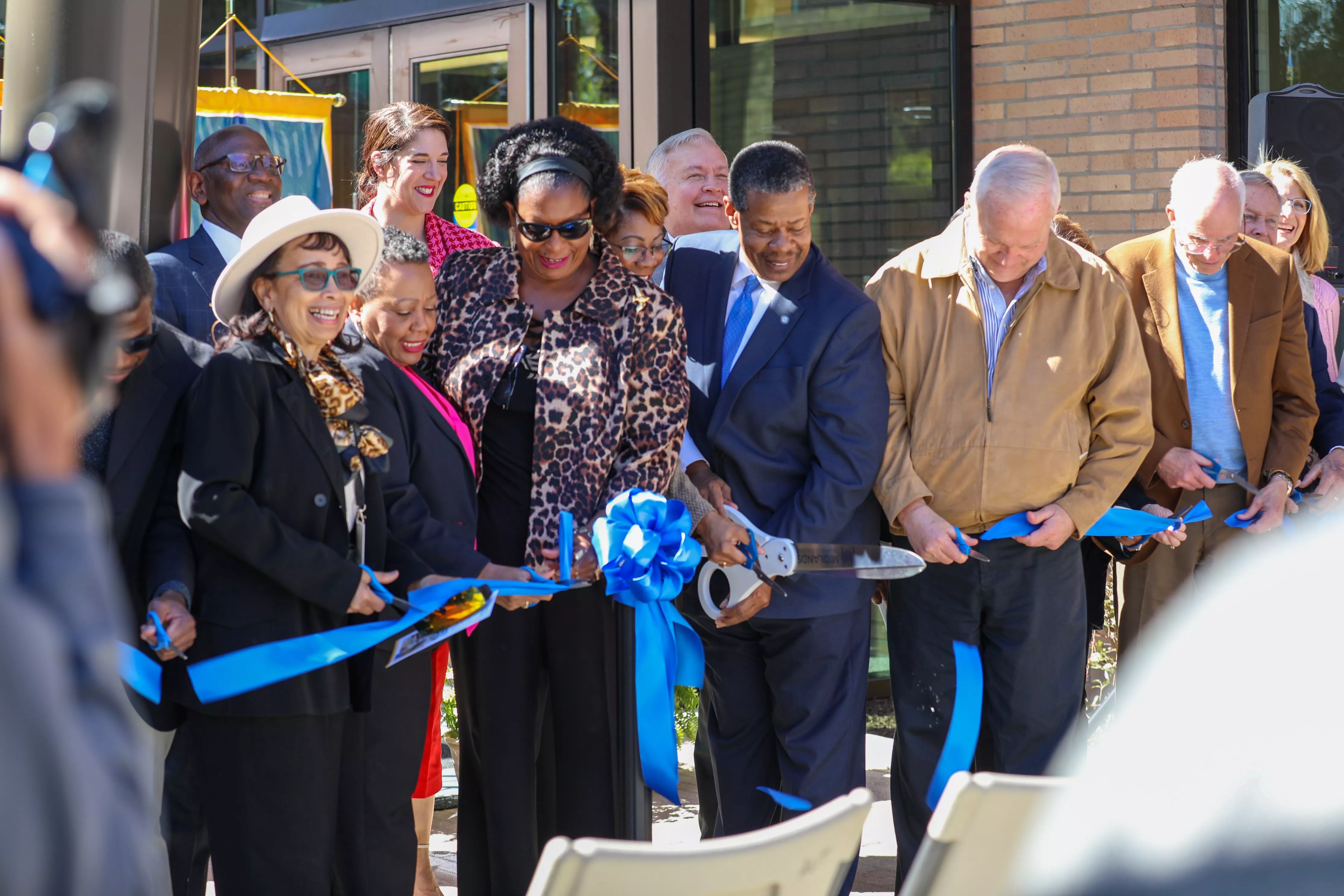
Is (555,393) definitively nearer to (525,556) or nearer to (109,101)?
(525,556)

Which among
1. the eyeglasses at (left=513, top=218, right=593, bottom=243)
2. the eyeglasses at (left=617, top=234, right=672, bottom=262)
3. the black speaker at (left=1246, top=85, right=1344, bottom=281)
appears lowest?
the eyeglasses at (left=513, top=218, right=593, bottom=243)

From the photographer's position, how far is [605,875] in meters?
1.78

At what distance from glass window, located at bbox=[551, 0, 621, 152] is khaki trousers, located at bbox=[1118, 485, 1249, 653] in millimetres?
3009

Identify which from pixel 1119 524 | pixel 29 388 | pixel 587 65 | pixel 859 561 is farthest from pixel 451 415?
pixel 587 65

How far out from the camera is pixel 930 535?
380 centimetres

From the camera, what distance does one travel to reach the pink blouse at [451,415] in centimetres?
343

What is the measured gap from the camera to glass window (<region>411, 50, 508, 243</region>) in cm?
689

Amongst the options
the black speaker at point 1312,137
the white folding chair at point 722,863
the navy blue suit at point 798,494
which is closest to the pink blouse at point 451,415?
the navy blue suit at point 798,494

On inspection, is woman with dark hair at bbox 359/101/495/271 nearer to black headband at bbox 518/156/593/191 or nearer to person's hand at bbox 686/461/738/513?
black headband at bbox 518/156/593/191

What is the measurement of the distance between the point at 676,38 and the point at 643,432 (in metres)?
3.25

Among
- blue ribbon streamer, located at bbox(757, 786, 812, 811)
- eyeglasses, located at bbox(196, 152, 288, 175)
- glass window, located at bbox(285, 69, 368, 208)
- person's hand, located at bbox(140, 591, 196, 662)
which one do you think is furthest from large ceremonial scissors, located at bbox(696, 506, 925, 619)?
glass window, located at bbox(285, 69, 368, 208)

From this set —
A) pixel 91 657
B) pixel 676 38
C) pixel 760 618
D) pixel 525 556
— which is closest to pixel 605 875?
pixel 91 657

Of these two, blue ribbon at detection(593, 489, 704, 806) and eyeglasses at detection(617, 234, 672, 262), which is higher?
eyeglasses at detection(617, 234, 672, 262)

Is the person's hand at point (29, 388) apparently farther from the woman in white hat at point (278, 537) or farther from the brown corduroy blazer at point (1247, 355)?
the brown corduroy blazer at point (1247, 355)
